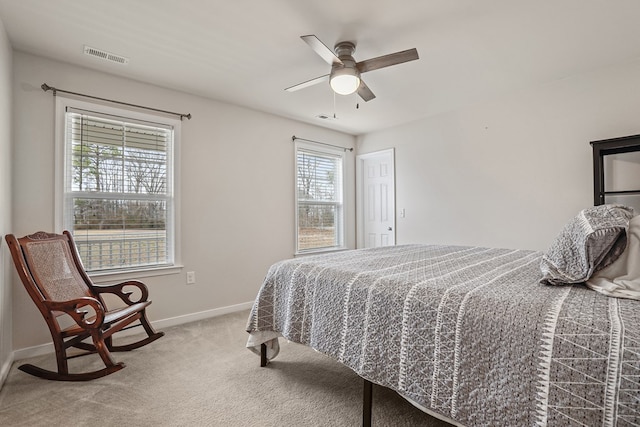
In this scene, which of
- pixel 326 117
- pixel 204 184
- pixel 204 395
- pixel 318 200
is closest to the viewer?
pixel 204 395

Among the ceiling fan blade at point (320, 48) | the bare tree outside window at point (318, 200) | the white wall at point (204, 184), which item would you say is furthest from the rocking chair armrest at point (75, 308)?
the bare tree outside window at point (318, 200)

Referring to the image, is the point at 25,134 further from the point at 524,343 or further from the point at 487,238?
the point at 487,238

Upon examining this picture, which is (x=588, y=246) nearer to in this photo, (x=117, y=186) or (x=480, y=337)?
(x=480, y=337)

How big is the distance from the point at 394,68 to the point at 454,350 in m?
2.43

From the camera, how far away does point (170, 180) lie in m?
3.22

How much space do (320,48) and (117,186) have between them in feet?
7.46

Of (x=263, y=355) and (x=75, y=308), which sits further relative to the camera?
(x=263, y=355)

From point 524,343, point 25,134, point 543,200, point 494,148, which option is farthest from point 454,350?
point 25,134

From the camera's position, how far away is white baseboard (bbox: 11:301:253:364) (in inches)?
93.2

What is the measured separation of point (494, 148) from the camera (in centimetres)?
357

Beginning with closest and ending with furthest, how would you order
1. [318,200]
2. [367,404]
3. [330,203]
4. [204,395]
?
[367,404], [204,395], [318,200], [330,203]

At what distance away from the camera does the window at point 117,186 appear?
8.91ft

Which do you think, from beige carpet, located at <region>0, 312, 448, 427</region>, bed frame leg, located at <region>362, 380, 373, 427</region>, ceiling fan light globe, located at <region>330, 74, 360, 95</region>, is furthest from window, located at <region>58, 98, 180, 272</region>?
bed frame leg, located at <region>362, 380, 373, 427</region>

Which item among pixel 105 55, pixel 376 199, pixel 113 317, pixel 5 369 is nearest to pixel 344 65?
pixel 105 55
